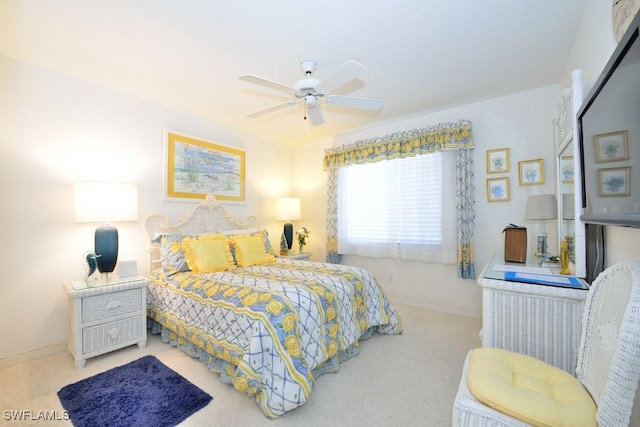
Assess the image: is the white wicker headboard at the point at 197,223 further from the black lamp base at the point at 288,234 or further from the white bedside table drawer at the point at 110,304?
the white bedside table drawer at the point at 110,304

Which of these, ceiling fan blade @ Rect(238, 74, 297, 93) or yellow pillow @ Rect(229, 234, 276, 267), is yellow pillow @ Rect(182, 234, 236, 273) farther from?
ceiling fan blade @ Rect(238, 74, 297, 93)

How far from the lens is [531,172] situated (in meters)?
3.01

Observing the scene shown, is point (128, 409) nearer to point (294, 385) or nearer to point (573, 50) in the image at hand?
point (294, 385)

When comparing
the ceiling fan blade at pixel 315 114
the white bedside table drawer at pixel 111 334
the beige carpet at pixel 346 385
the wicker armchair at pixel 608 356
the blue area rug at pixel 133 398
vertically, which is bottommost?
the beige carpet at pixel 346 385

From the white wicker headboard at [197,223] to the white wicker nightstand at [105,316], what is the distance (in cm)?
59

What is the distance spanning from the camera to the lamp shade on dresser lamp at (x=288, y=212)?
4.44 meters

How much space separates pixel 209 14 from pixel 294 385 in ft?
8.21

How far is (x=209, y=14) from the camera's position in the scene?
1.88 metres

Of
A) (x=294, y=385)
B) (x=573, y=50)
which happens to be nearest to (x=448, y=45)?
(x=573, y=50)

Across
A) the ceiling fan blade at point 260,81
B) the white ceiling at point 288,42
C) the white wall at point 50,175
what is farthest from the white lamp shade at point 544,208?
the white wall at point 50,175

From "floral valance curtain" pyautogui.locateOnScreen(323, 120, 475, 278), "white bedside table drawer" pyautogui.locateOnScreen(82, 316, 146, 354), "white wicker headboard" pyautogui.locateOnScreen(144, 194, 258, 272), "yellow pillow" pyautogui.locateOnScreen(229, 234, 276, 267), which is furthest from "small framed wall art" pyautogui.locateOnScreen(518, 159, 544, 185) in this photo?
"white bedside table drawer" pyautogui.locateOnScreen(82, 316, 146, 354)

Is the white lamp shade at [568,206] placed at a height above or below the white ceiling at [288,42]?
below

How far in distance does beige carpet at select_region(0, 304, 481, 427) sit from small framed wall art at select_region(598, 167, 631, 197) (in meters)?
1.47

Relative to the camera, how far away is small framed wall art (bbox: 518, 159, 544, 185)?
296 cm
